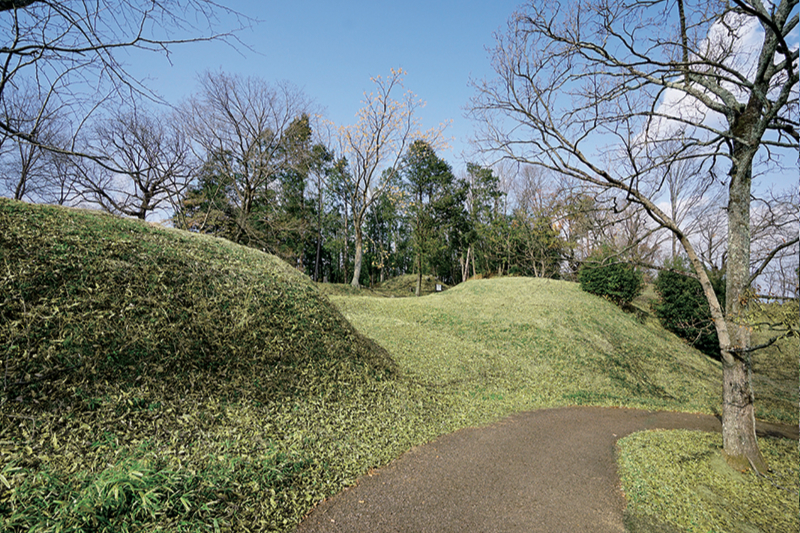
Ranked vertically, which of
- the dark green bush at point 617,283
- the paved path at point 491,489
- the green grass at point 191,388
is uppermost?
the dark green bush at point 617,283

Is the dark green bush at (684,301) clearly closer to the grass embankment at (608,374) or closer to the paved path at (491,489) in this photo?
the grass embankment at (608,374)

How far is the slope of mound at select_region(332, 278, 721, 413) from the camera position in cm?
711

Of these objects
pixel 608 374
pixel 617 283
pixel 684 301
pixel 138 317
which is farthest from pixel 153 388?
pixel 684 301

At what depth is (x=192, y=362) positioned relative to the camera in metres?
4.06

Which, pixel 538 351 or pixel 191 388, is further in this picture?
pixel 538 351

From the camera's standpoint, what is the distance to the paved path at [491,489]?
2834mm

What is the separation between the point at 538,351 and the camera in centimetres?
907

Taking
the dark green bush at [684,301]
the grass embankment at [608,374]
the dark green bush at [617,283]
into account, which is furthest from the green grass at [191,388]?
the dark green bush at [617,283]

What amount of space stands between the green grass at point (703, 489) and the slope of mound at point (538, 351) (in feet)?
7.31

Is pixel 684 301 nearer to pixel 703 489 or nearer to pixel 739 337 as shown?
pixel 739 337

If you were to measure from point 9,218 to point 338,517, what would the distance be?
17.4ft

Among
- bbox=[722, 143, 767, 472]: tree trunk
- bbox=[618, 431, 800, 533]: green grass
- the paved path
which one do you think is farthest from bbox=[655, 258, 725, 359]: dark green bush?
the paved path

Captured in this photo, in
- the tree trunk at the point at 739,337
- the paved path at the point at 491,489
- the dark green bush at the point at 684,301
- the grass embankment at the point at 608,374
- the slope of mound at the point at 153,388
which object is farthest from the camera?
the dark green bush at the point at 684,301

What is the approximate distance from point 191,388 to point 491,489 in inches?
128
